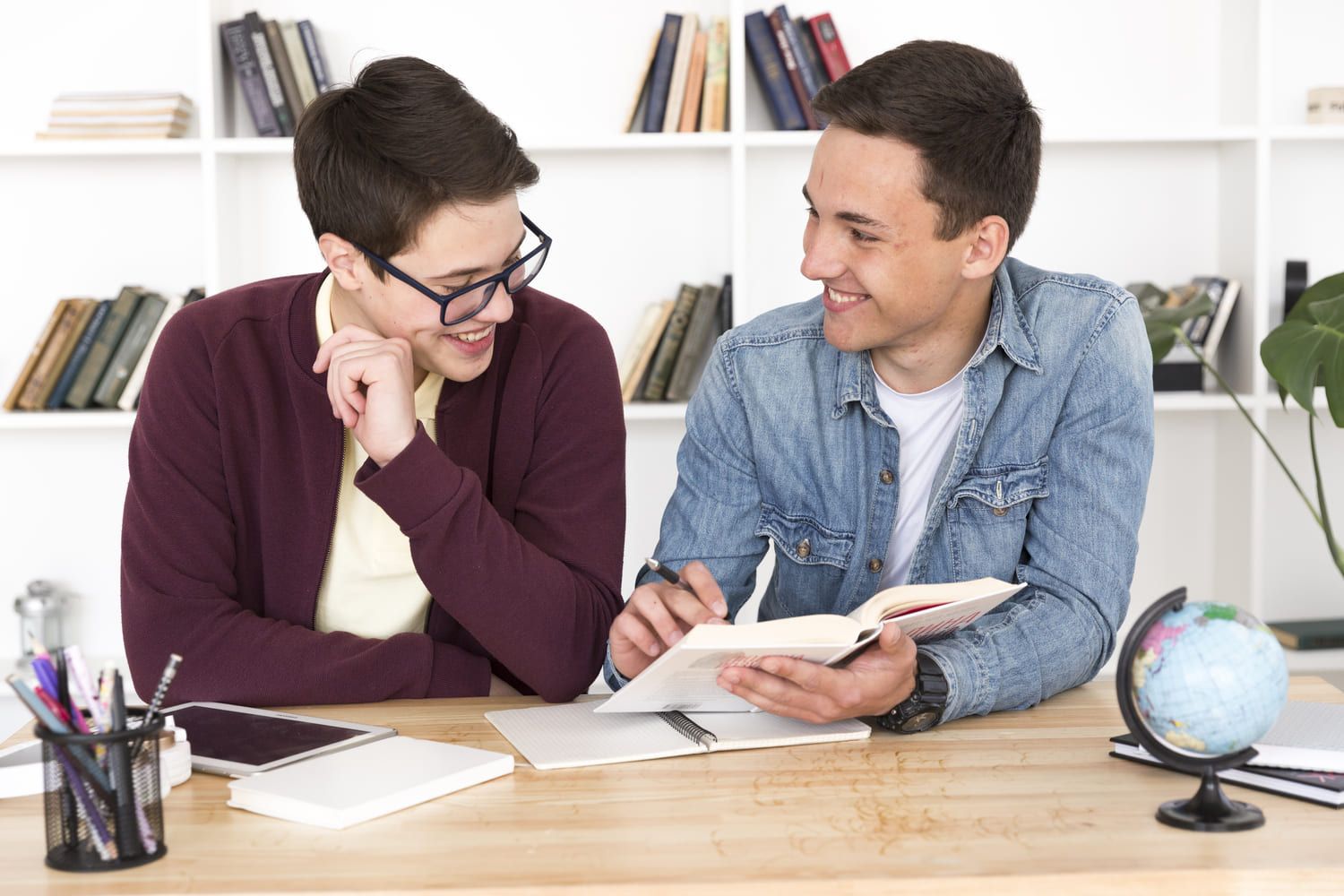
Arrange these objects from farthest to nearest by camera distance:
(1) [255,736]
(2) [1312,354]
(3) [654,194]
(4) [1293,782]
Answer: (3) [654,194], (2) [1312,354], (1) [255,736], (4) [1293,782]

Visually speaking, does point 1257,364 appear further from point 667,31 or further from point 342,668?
point 342,668

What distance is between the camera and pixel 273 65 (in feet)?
9.72

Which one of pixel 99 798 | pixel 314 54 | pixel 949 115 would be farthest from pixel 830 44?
pixel 99 798

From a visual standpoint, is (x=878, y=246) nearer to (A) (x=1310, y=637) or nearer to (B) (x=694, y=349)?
(B) (x=694, y=349)

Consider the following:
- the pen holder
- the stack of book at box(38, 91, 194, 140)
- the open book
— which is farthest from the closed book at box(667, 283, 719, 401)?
the pen holder

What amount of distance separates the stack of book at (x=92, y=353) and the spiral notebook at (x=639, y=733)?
186 centimetres

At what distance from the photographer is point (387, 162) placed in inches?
62.2

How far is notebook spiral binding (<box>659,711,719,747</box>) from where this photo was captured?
51.5 inches

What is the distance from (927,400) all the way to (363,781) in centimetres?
95

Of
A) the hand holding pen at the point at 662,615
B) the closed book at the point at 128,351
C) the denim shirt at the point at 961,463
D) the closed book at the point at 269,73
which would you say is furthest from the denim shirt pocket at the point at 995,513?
the closed book at the point at 128,351

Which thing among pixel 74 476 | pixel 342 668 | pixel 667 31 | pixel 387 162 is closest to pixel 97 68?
pixel 74 476

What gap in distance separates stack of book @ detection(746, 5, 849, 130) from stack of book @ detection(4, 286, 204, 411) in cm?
145

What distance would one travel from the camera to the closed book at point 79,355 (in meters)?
2.95

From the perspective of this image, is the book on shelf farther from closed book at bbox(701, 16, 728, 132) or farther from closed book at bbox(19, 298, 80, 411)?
closed book at bbox(19, 298, 80, 411)
